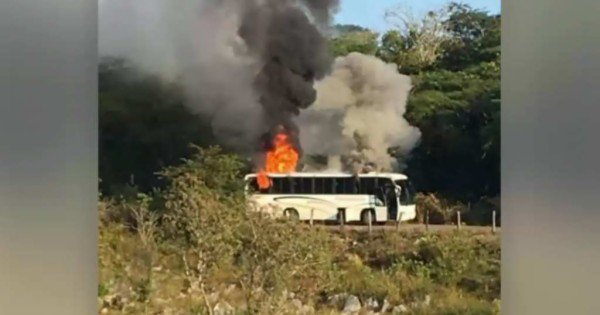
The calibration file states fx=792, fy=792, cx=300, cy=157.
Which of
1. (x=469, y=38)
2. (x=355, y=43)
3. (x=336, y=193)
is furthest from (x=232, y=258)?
(x=469, y=38)

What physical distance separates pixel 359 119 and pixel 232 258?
Answer: 374mm

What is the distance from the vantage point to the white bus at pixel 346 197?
61.6 inches

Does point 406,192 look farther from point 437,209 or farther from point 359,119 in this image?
point 359,119

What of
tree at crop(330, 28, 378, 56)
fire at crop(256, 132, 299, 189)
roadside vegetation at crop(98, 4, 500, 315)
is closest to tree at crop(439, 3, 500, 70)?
roadside vegetation at crop(98, 4, 500, 315)

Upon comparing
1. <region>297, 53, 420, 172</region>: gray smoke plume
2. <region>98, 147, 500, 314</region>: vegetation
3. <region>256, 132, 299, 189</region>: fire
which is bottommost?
<region>98, 147, 500, 314</region>: vegetation

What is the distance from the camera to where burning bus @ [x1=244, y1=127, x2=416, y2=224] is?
1.56 m

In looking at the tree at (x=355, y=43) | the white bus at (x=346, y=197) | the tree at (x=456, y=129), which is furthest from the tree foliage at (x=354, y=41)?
the white bus at (x=346, y=197)

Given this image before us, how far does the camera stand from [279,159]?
1570 mm

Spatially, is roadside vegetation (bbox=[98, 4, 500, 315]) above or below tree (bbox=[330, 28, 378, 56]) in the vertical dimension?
below

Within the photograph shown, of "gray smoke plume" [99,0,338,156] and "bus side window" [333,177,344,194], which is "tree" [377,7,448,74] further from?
"bus side window" [333,177,344,194]
